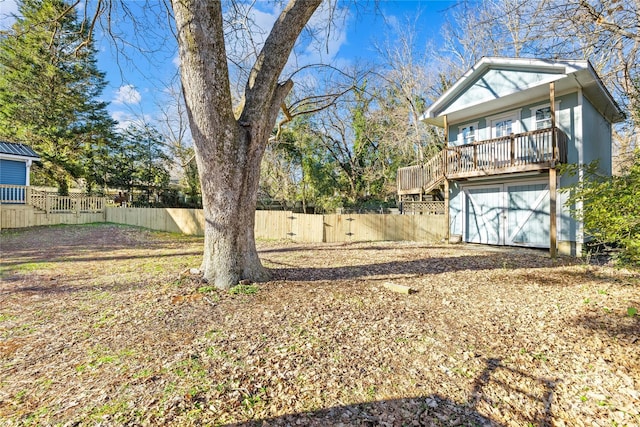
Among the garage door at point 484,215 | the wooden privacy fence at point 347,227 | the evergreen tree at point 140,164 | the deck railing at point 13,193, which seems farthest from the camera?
the evergreen tree at point 140,164

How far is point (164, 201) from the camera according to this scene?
1964 centimetres

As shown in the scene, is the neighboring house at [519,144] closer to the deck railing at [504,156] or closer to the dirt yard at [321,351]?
the deck railing at [504,156]

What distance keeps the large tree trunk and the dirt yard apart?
616 mm

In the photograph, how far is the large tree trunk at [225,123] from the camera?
4102 mm

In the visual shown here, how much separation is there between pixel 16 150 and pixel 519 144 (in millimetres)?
21150

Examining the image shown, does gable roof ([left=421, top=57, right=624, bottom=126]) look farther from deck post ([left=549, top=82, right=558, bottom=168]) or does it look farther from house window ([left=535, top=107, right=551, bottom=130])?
house window ([left=535, top=107, right=551, bottom=130])

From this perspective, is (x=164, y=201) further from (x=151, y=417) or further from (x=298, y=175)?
(x=151, y=417)

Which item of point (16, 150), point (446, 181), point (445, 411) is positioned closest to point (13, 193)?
point (16, 150)

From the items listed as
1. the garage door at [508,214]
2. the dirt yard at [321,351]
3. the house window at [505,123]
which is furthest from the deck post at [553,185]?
the dirt yard at [321,351]

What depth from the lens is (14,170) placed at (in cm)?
1379

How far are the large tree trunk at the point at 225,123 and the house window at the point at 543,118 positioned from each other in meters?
8.82

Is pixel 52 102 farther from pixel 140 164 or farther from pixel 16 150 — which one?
pixel 140 164

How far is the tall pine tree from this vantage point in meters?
15.4

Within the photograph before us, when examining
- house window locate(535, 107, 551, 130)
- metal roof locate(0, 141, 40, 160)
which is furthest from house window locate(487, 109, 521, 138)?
metal roof locate(0, 141, 40, 160)
